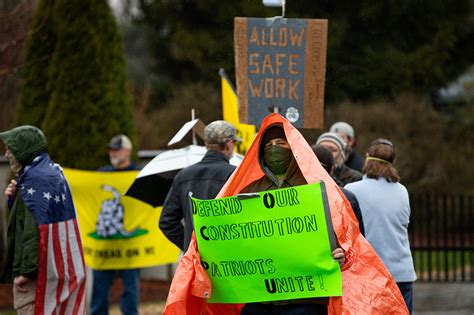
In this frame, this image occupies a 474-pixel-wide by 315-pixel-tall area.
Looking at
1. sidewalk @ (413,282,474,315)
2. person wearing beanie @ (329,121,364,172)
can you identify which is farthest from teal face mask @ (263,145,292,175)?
sidewalk @ (413,282,474,315)

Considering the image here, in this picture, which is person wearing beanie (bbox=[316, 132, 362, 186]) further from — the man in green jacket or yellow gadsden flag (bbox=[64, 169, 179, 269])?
yellow gadsden flag (bbox=[64, 169, 179, 269])

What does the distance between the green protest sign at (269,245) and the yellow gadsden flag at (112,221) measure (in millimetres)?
5923

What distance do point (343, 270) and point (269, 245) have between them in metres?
0.41

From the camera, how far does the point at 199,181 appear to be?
8.09m

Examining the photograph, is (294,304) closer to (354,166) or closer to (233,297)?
(233,297)

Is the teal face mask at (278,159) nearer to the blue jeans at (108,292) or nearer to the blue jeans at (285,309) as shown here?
the blue jeans at (285,309)

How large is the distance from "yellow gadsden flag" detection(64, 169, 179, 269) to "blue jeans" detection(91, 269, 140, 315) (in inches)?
3.9

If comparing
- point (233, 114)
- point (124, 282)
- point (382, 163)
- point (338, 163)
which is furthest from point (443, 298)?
point (382, 163)

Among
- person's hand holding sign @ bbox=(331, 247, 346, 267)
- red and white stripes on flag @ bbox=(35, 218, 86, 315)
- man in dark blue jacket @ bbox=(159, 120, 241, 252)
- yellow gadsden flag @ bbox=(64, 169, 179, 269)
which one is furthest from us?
yellow gadsden flag @ bbox=(64, 169, 179, 269)

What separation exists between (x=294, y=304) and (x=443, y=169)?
1783 centimetres

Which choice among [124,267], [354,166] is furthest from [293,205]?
[124,267]

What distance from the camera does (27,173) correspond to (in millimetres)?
7844

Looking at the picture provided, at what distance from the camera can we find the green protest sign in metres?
5.92

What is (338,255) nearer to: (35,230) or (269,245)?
(269,245)
